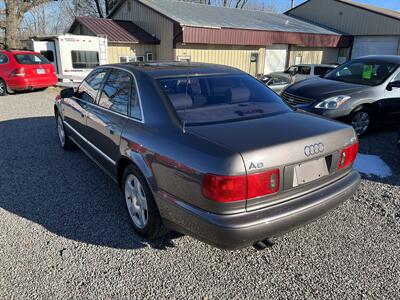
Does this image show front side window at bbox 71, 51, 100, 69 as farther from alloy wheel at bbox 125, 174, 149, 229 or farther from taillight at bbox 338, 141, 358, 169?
taillight at bbox 338, 141, 358, 169

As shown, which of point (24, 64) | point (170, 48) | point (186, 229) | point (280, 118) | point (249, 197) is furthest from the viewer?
point (170, 48)

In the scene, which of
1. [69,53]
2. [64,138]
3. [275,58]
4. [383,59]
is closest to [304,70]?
[383,59]

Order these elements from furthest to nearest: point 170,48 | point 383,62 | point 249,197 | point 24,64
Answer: point 170,48, point 24,64, point 383,62, point 249,197

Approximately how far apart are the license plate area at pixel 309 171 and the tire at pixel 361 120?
3783mm

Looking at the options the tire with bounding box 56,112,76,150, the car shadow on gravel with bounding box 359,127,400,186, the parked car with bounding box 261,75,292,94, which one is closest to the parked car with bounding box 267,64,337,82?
the parked car with bounding box 261,75,292,94

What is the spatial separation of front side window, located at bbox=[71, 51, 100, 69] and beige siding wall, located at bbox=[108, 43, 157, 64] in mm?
1773

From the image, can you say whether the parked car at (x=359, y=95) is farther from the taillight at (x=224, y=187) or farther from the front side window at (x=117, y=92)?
the taillight at (x=224, y=187)

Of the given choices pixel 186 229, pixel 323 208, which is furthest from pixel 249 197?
pixel 323 208

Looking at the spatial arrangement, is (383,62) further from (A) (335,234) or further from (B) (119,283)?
(B) (119,283)

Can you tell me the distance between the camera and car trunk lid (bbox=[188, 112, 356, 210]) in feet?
7.46

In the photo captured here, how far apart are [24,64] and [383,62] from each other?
1124 cm

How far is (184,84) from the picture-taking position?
3.12 m

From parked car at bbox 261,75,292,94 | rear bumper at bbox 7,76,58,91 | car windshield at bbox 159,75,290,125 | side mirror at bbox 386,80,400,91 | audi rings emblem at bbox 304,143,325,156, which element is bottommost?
rear bumper at bbox 7,76,58,91

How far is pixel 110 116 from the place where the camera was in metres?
3.46
